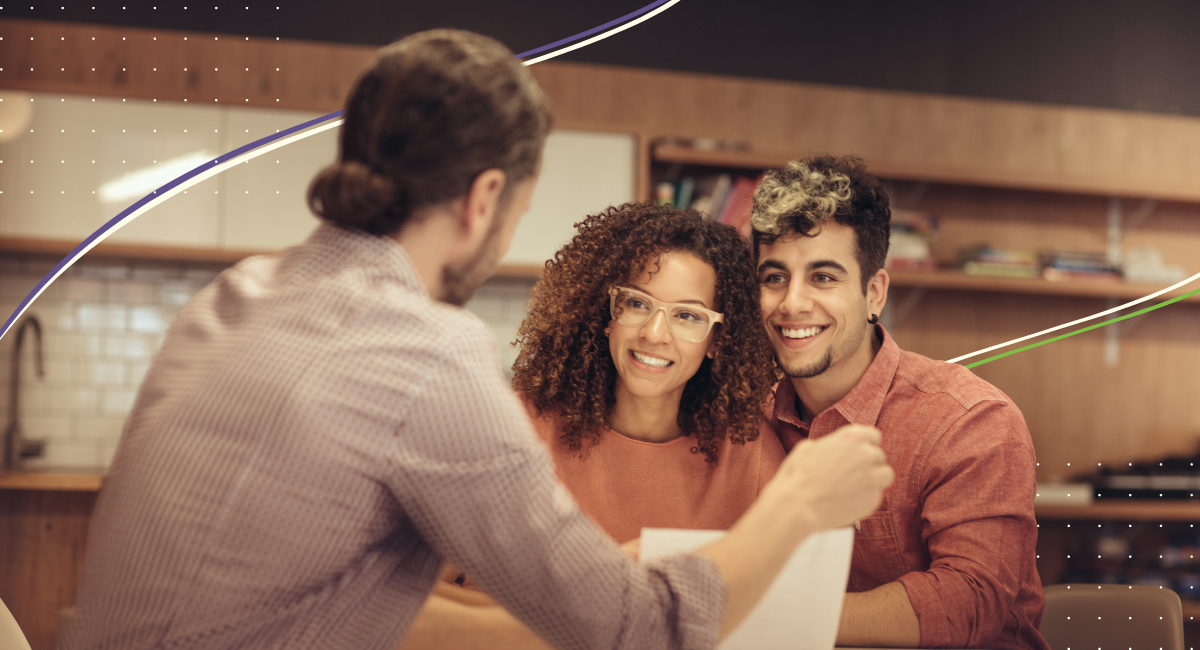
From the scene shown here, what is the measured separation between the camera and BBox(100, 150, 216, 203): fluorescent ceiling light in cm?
302

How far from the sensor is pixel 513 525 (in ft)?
2.55

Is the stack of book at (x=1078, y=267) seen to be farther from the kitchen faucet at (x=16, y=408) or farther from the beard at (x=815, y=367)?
the kitchen faucet at (x=16, y=408)

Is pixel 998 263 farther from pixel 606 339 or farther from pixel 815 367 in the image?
pixel 606 339

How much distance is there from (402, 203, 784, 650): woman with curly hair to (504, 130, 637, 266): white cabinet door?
1.42m

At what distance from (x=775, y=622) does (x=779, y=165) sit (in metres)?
2.50

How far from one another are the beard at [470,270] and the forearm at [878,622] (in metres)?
0.79

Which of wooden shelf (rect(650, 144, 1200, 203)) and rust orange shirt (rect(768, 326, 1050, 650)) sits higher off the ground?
wooden shelf (rect(650, 144, 1200, 203))

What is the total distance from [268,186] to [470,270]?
2.43 metres

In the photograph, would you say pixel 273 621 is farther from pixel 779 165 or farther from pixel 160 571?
pixel 779 165

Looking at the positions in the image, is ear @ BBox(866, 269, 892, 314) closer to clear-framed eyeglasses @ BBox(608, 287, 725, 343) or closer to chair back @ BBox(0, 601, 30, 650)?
clear-framed eyeglasses @ BBox(608, 287, 725, 343)

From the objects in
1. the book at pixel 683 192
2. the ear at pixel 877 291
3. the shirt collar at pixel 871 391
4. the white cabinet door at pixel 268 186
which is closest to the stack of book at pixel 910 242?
the book at pixel 683 192

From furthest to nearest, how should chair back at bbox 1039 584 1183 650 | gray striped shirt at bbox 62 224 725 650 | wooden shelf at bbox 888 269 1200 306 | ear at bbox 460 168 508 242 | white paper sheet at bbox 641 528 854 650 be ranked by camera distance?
1. wooden shelf at bbox 888 269 1200 306
2. chair back at bbox 1039 584 1183 650
3. white paper sheet at bbox 641 528 854 650
4. ear at bbox 460 168 508 242
5. gray striped shirt at bbox 62 224 725 650

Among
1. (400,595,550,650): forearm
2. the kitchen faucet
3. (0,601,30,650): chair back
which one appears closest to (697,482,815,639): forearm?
(400,595,550,650): forearm

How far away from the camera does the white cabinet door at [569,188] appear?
3215mm
